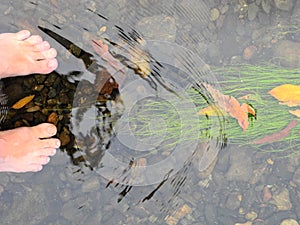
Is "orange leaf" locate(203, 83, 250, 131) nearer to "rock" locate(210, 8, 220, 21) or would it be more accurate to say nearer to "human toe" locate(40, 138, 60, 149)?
"rock" locate(210, 8, 220, 21)

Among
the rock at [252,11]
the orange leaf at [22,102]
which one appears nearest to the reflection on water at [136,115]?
the orange leaf at [22,102]

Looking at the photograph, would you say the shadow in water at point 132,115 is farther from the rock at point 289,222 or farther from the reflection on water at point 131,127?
the rock at point 289,222

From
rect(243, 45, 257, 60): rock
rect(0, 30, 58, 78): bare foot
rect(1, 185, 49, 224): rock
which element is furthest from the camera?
rect(243, 45, 257, 60): rock

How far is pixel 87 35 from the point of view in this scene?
2717mm

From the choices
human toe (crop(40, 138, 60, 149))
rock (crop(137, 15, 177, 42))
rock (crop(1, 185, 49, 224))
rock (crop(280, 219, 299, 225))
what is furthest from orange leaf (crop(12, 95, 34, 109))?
rock (crop(280, 219, 299, 225))

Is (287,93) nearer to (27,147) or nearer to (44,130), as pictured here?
(44,130)

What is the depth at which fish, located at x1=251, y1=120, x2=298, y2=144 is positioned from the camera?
2.70 m

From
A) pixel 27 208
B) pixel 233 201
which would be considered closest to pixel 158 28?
pixel 233 201

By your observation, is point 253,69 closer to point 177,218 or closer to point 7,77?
point 177,218

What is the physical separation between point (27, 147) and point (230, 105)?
1420 mm

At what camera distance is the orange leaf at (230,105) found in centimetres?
270

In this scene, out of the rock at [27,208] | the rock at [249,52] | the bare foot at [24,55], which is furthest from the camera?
the rock at [249,52]

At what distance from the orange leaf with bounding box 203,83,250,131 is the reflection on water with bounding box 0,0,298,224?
0.05 metres

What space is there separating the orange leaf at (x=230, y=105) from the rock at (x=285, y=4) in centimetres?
75
